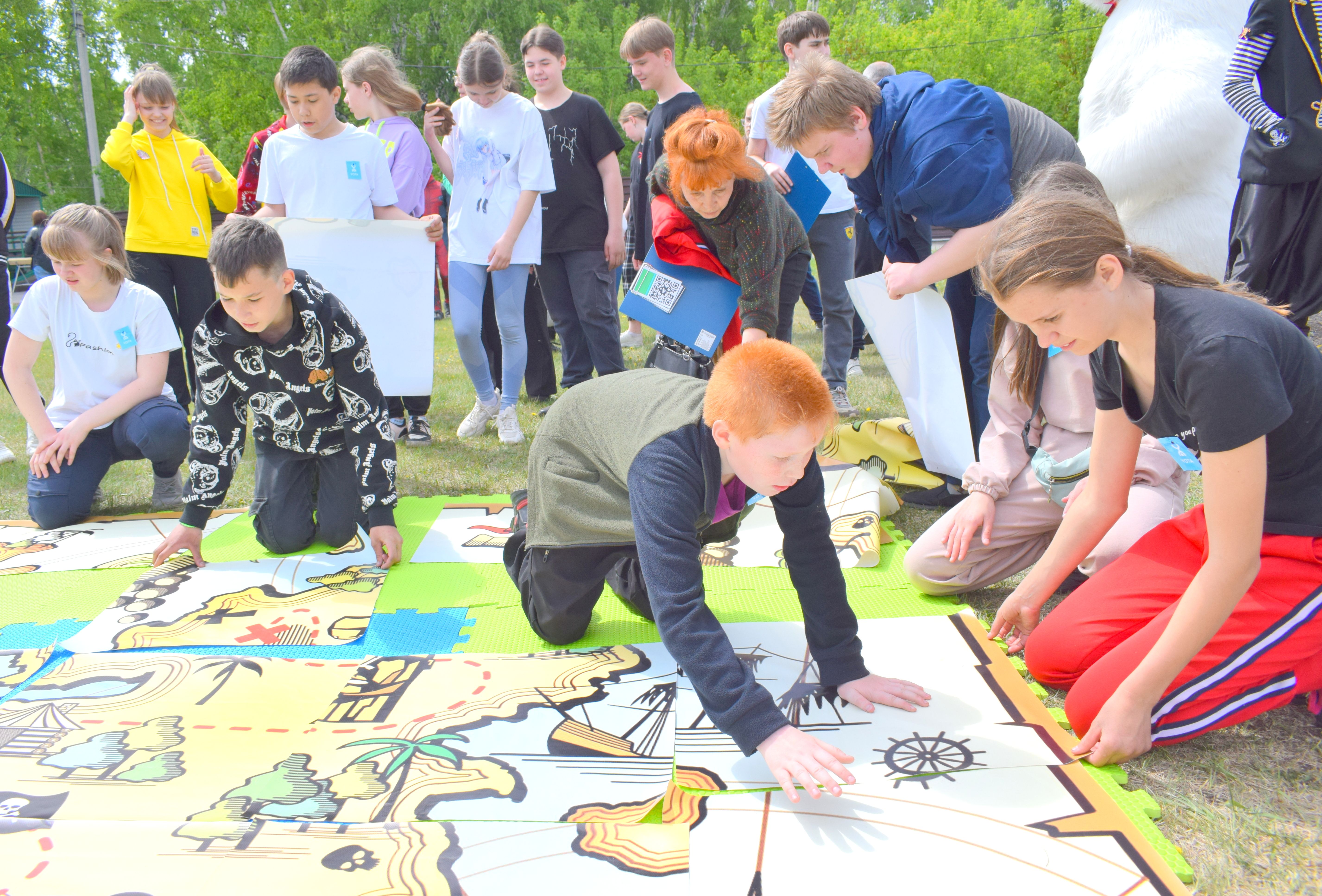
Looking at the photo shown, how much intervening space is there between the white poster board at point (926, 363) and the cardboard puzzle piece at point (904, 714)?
90 centimetres

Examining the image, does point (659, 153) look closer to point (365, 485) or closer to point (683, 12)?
point (365, 485)

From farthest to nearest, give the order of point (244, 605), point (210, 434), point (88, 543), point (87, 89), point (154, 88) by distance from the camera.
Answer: point (87, 89) → point (154, 88) → point (88, 543) → point (210, 434) → point (244, 605)

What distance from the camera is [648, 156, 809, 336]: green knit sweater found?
278 centimetres

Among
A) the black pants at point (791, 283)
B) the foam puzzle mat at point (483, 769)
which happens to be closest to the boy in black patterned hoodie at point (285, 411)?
the foam puzzle mat at point (483, 769)

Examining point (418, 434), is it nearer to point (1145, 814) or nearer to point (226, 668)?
point (226, 668)

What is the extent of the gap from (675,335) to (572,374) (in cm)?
116

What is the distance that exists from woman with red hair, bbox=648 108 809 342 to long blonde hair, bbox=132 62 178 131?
2.36 m

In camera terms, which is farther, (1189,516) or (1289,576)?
(1189,516)

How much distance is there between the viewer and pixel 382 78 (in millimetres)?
3924

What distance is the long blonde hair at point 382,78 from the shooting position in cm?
390

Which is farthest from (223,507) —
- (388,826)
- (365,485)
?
(388,826)

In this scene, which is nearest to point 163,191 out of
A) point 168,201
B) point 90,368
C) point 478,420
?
point 168,201

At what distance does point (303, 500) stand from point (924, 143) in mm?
2111

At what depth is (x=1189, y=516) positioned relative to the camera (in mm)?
1854
